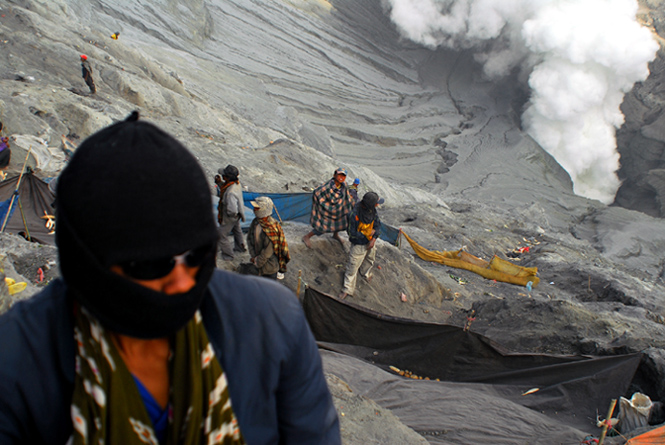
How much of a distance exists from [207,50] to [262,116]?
689cm

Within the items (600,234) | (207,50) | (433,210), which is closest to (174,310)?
(433,210)

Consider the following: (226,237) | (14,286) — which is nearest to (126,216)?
(14,286)

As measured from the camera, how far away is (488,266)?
9172 millimetres

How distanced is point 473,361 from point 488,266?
17.3 ft

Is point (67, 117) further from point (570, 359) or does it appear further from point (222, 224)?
point (570, 359)

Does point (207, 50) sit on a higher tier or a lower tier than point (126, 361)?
higher

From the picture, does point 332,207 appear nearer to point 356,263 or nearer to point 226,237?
point 356,263

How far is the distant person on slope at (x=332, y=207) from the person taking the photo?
6340 mm

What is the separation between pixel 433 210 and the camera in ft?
45.6

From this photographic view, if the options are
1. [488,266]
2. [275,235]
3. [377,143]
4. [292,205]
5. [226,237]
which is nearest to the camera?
[275,235]

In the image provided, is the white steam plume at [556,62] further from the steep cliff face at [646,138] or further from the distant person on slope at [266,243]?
the distant person on slope at [266,243]

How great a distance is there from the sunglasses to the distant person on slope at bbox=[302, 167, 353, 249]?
5537 millimetres

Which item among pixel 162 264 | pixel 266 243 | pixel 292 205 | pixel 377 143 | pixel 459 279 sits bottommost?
pixel 459 279

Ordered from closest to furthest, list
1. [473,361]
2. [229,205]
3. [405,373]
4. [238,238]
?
[473,361], [405,373], [229,205], [238,238]
